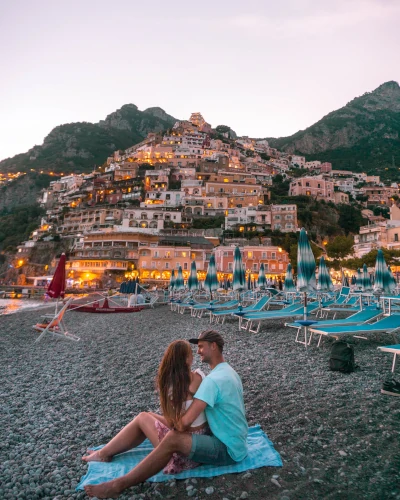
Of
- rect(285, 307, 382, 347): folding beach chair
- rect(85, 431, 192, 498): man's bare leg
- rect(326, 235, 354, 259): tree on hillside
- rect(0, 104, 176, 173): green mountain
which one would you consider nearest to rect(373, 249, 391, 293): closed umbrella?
rect(285, 307, 382, 347): folding beach chair

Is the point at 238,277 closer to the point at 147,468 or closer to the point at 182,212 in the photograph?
the point at 147,468

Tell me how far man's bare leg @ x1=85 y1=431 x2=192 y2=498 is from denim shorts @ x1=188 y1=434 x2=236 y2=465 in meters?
0.08

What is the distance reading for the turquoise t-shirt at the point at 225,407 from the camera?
273 centimetres

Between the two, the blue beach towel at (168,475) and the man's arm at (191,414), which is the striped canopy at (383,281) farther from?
the man's arm at (191,414)

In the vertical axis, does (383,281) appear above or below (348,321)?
above

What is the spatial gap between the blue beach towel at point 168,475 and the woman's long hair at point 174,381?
55 centimetres

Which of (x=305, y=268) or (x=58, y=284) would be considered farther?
(x=58, y=284)

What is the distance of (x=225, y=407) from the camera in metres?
2.77

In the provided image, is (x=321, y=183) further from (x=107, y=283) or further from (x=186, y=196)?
(x=107, y=283)

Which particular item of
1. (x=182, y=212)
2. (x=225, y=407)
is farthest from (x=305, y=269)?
(x=182, y=212)

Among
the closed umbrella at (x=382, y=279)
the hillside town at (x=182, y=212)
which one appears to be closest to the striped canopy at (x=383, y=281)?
the closed umbrella at (x=382, y=279)

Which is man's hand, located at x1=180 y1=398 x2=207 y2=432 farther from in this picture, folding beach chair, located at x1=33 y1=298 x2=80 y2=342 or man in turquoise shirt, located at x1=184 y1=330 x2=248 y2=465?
folding beach chair, located at x1=33 y1=298 x2=80 y2=342

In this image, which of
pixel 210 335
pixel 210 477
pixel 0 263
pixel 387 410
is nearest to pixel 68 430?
pixel 210 477

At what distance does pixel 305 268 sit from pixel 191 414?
727 cm
